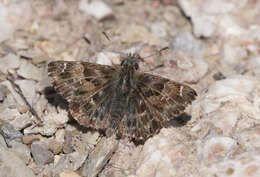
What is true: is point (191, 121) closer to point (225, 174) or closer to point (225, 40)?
point (225, 174)

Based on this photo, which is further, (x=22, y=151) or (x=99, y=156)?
(x=22, y=151)

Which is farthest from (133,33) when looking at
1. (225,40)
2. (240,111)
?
(240,111)

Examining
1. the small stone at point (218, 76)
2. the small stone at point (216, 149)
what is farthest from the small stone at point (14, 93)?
the small stone at point (218, 76)

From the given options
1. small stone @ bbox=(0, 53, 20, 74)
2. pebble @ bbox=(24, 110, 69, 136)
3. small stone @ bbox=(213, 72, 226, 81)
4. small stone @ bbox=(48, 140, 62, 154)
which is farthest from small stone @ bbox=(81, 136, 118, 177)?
small stone @ bbox=(213, 72, 226, 81)

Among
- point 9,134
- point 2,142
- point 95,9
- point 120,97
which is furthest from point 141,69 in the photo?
point 2,142

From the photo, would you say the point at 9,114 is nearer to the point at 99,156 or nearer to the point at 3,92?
the point at 3,92

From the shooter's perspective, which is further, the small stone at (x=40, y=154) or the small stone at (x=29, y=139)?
the small stone at (x=29, y=139)

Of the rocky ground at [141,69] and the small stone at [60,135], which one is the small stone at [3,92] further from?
the small stone at [60,135]
